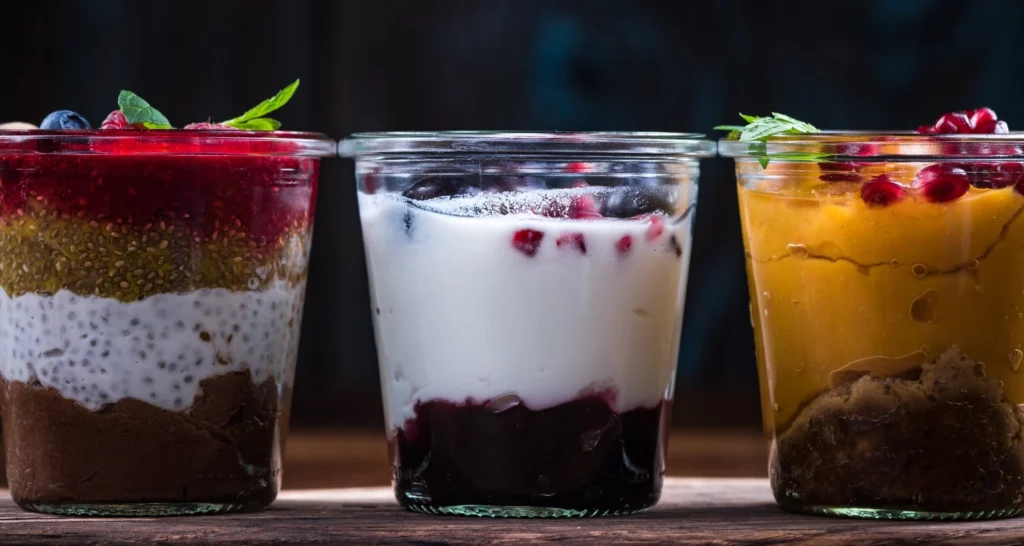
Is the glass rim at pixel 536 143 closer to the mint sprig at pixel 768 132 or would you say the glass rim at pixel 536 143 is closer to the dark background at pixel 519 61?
the mint sprig at pixel 768 132

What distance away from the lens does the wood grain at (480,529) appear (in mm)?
1030

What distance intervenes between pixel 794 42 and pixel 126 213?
1.53 metres

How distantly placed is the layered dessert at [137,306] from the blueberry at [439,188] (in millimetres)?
118

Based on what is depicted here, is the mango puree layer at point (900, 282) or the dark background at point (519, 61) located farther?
the dark background at point (519, 61)

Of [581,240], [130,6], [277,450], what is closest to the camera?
[581,240]

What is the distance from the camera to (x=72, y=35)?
2.34 metres

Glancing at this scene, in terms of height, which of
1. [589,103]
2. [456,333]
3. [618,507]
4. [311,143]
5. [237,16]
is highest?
[237,16]

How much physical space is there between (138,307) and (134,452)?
12 centimetres

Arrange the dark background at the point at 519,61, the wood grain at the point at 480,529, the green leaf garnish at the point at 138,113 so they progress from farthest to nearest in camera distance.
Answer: the dark background at the point at 519,61, the green leaf garnish at the point at 138,113, the wood grain at the point at 480,529

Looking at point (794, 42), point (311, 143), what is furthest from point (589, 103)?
point (311, 143)

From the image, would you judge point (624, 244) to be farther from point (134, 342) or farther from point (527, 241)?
point (134, 342)

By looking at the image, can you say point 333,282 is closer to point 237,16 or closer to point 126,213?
point 237,16

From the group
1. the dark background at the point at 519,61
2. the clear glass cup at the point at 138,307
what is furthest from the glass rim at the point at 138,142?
the dark background at the point at 519,61

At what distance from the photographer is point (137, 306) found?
1098 millimetres
